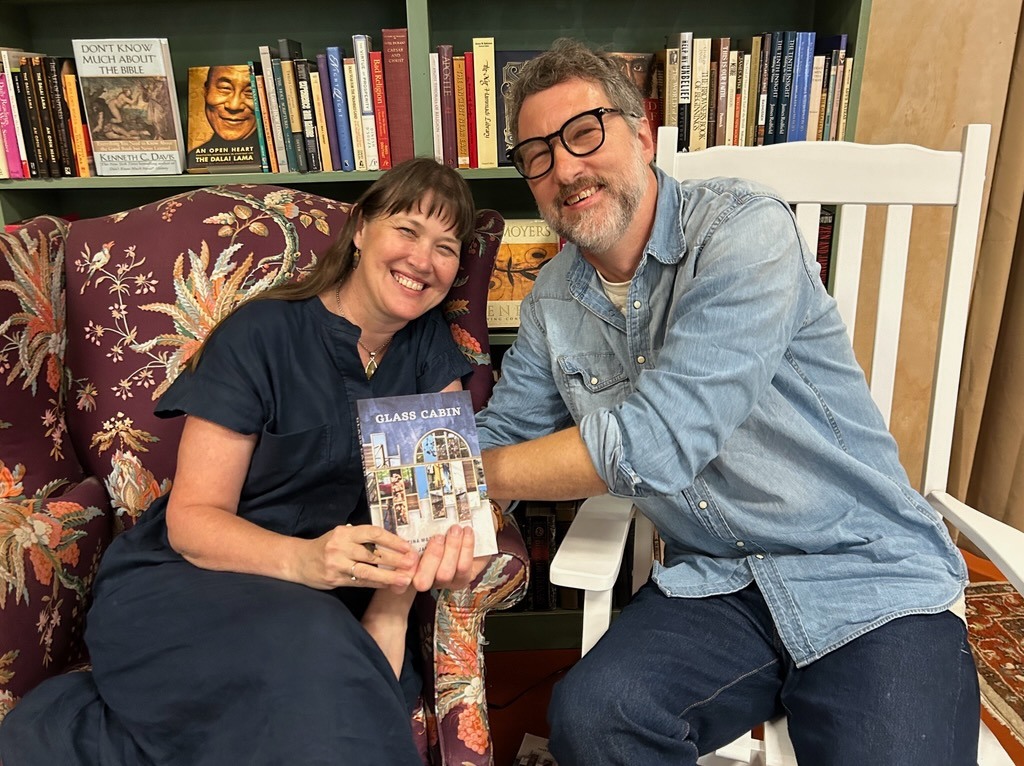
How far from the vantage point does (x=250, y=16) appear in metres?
1.80

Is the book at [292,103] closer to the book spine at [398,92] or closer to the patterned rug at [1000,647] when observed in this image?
the book spine at [398,92]

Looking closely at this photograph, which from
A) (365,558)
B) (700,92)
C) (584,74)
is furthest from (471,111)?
(365,558)

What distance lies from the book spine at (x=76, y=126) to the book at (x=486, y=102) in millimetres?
917

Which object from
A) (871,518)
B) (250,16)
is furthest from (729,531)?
(250,16)

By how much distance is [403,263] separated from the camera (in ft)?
3.66

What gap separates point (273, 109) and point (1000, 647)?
214 cm

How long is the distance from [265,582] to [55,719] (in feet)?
1.02

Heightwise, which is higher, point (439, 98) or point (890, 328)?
point (439, 98)

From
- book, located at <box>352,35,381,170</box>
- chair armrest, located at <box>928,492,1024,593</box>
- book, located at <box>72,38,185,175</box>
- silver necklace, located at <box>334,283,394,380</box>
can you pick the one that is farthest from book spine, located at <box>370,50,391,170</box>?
chair armrest, located at <box>928,492,1024,593</box>

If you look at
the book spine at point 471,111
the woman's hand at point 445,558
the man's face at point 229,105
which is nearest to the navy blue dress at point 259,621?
the woman's hand at point 445,558

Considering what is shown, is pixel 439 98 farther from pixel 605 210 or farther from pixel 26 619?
pixel 26 619

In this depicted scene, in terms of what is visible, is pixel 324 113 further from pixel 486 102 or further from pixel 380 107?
pixel 486 102

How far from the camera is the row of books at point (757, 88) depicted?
5.15 ft

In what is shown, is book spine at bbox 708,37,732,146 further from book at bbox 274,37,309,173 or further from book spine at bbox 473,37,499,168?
book at bbox 274,37,309,173
